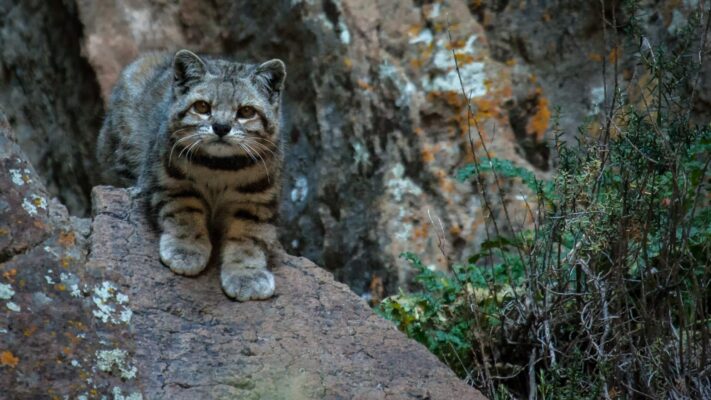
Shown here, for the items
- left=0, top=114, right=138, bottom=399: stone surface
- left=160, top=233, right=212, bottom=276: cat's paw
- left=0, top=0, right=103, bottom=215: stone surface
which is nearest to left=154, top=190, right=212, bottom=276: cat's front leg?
left=160, top=233, right=212, bottom=276: cat's paw

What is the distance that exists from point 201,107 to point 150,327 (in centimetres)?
142

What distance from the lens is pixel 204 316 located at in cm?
Result: 501

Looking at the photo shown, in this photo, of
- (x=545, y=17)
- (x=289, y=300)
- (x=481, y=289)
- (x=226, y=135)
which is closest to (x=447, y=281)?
(x=481, y=289)

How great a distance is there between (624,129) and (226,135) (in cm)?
223

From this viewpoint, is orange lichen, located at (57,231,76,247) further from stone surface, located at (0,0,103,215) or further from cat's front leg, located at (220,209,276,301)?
stone surface, located at (0,0,103,215)

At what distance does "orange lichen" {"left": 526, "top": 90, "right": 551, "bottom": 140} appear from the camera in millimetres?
7816

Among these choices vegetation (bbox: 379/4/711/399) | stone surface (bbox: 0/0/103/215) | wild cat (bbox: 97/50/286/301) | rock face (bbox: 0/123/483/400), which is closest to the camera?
rock face (bbox: 0/123/483/400)

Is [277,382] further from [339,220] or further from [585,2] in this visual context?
[585,2]

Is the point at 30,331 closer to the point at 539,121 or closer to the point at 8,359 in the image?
the point at 8,359

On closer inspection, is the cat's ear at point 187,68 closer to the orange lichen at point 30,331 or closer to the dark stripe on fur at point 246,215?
the dark stripe on fur at point 246,215

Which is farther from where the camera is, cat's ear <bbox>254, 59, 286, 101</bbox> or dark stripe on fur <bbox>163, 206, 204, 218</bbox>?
cat's ear <bbox>254, 59, 286, 101</bbox>

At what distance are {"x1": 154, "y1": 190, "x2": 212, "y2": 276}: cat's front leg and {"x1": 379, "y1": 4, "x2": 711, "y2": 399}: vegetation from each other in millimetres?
1457

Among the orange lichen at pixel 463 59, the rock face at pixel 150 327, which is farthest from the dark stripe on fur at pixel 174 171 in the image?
the orange lichen at pixel 463 59

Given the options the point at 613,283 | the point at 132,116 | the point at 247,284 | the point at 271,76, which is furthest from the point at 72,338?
the point at 132,116
